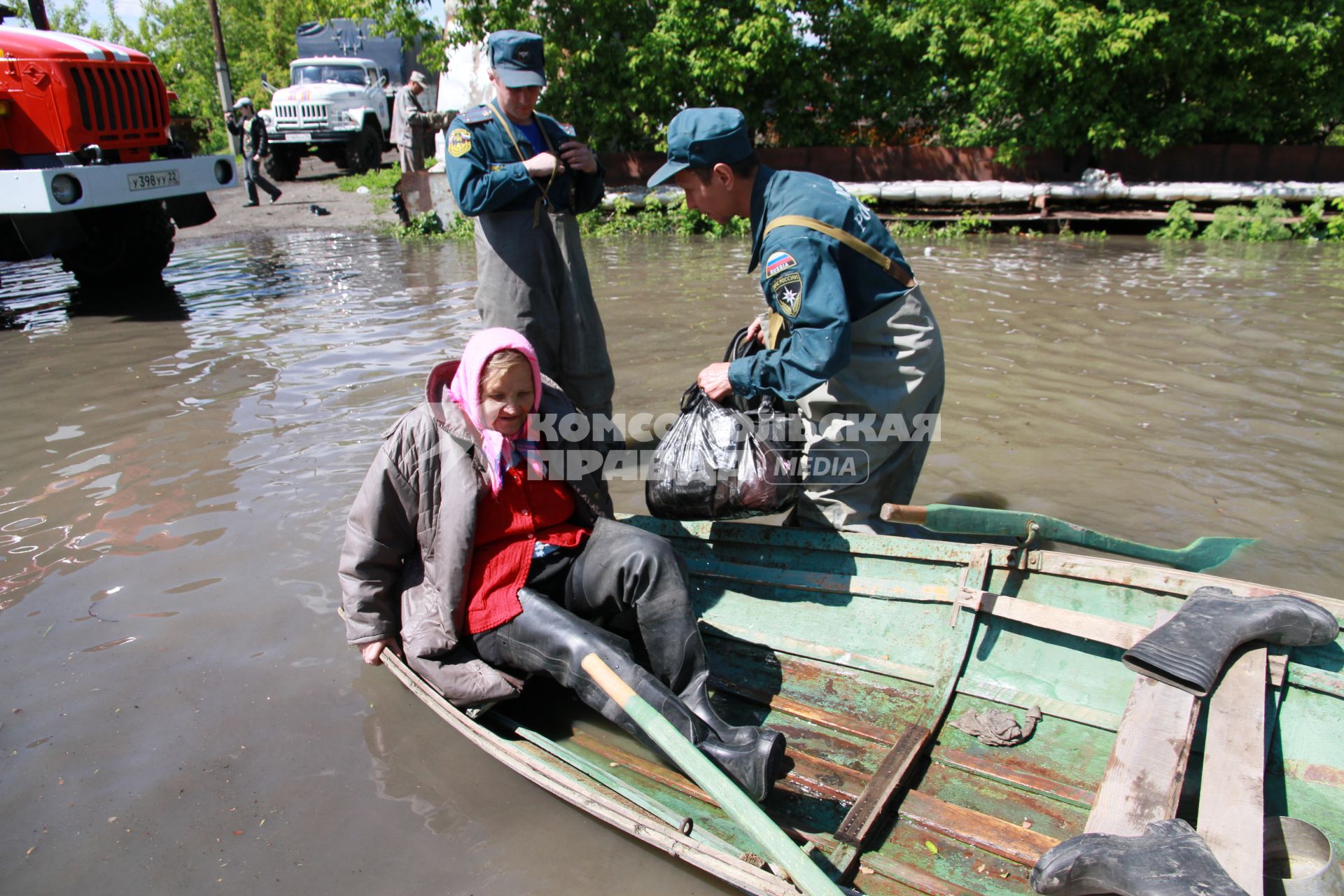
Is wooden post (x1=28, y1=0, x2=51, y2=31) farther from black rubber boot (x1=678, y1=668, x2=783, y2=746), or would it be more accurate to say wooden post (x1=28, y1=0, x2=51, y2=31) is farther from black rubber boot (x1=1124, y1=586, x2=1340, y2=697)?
black rubber boot (x1=1124, y1=586, x2=1340, y2=697)

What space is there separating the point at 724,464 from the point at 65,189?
24.6ft

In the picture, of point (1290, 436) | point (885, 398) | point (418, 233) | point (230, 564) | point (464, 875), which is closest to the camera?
point (464, 875)

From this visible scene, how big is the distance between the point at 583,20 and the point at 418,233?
5.46 meters

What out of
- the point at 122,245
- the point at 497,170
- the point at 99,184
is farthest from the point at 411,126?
the point at 497,170

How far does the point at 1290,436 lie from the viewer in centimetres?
526

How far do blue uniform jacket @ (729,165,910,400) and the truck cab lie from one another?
724 inches

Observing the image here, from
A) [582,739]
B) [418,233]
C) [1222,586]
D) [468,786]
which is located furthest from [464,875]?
[418,233]

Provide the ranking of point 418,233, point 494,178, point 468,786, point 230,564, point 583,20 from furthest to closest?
point 583,20 → point 418,233 → point 230,564 → point 494,178 → point 468,786

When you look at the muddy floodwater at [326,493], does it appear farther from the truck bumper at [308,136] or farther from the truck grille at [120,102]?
the truck bumper at [308,136]

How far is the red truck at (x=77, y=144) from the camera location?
7.75 metres

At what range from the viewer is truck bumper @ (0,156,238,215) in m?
7.53

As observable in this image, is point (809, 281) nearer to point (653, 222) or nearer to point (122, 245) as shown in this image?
point (122, 245)

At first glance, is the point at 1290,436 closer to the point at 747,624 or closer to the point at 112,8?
the point at 747,624

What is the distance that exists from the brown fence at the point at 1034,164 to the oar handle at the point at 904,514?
1302 centimetres
